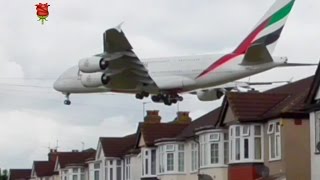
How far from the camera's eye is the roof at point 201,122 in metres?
68.4

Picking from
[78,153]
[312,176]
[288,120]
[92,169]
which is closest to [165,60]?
[288,120]

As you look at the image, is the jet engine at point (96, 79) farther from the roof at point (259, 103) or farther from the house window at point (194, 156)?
the house window at point (194, 156)

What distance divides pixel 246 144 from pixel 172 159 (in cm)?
1597

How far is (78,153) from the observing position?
10588 cm

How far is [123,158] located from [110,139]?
4230 millimetres

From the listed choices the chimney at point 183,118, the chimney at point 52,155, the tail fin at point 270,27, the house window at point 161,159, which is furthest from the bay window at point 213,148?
the chimney at point 52,155

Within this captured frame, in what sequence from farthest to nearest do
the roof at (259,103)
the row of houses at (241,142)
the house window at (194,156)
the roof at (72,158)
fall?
the roof at (72,158) < the house window at (194,156) < the roof at (259,103) < the row of houses at (241,142)

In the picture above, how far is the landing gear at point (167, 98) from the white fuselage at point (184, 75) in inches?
23.1

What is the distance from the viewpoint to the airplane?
53.7 meters

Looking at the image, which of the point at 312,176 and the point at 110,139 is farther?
the point at 110,139

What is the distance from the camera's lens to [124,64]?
5588cm

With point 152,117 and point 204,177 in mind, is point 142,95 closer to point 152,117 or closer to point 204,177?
point 204,177

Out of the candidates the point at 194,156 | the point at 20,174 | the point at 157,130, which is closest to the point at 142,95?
the point at 194,156

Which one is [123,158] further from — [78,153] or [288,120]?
[288,120]
